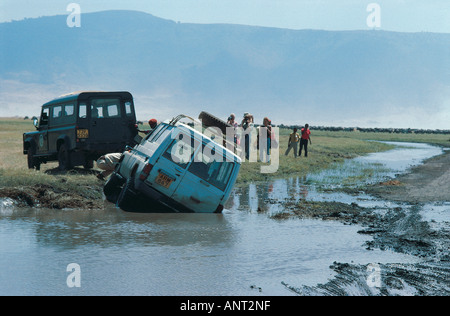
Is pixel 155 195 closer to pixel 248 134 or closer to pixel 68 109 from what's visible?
pixel 68 109

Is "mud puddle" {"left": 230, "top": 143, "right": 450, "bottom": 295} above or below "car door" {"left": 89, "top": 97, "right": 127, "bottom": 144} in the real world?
below

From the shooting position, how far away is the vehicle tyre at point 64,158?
1928 cm

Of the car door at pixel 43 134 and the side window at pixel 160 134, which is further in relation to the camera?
the car door at pixel 43 134

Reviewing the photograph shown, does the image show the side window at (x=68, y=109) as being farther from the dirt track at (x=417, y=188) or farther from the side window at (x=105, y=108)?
the dirt track at (x=417, y=188)

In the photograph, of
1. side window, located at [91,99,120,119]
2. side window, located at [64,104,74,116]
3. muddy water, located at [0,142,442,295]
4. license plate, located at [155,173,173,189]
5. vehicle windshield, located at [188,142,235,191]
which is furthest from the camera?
side window, located at [64,104,74,116]

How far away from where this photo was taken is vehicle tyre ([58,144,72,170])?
19.3 m

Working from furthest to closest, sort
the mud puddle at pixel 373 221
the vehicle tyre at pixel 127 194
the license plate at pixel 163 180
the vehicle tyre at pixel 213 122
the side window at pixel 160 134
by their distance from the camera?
the vehicle tyre at pixel 213 122 → the vehicle tyre at pixel 127 194 → the side window at pixel 160 134 → the license plate at pixel 163 180 → the mud puddle at pixel 373 221

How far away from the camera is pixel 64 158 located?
19.6 meters

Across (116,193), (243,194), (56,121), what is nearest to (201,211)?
(116,193)

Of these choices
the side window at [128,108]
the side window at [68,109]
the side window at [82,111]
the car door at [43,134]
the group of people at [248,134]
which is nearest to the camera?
the side window at [82,111]

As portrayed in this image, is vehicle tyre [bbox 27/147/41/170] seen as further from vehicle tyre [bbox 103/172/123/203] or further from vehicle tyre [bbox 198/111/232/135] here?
vehicle tyre [bbox 198/111/232/135]

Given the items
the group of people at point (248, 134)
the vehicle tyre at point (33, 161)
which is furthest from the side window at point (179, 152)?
the group of people at point (248, 134)

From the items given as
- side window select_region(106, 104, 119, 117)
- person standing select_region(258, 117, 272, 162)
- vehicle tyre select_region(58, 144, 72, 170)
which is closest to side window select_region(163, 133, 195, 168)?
side window select_region(106, 104, 119, 117)

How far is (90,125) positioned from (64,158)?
1516 mm
